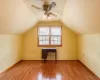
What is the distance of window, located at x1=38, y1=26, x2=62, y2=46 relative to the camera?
7.45 metres

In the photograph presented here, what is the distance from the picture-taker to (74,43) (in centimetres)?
733

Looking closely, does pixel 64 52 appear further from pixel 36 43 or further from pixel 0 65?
pixel 0 65

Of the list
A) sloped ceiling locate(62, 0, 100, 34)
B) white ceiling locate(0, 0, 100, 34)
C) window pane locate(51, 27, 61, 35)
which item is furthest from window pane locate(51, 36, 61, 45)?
sloped ceiling locate(62, 0, 100, 34)

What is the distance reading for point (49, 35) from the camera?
752 cm

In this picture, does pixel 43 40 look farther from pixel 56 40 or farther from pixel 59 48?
pixel 59 48

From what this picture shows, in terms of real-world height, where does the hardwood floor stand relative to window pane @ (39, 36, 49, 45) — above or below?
below

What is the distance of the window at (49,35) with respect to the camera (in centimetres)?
745

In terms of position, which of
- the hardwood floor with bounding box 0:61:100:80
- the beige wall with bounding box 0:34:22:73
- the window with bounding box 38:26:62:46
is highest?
the window with bounding box 38:26:62:46

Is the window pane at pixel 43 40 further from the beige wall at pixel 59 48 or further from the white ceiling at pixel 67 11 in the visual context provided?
the white ceiling at pixel 67 11

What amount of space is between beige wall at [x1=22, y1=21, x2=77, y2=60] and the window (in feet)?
0.81

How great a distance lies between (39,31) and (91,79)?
4.40 meters

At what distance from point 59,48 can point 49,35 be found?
97 centimetres

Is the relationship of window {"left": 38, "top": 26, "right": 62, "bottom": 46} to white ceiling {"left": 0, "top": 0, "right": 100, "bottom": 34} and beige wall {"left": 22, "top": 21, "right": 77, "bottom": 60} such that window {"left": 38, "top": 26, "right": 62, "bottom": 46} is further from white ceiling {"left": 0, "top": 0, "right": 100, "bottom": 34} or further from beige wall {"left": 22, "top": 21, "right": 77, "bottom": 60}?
white ceiling {"left": 0, "top": 0, "right": 100, "bottom": 34}

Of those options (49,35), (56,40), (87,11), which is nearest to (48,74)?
(87,11)
